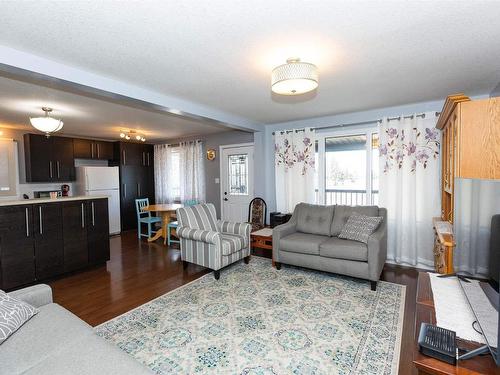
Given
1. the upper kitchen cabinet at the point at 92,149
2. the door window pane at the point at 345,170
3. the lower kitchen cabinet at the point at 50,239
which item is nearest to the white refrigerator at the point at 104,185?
the upper kitchen cabinet at the point at 92,149

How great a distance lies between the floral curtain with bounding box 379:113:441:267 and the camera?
12.0 feet

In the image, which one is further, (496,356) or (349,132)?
(349,132)

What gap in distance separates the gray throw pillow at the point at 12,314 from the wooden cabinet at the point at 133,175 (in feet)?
17.0

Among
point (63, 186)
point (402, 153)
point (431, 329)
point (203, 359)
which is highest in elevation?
point (402, 153)

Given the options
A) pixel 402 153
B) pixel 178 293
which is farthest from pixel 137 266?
pixel 402 153

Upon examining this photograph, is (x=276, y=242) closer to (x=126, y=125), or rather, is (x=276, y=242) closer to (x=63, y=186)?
(x=126, y=125)

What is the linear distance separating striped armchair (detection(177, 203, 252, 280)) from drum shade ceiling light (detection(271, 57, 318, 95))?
2031mm

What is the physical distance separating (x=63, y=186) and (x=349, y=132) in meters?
6.11

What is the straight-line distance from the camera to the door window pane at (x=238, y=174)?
568 cm

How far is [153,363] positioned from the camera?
1915mm

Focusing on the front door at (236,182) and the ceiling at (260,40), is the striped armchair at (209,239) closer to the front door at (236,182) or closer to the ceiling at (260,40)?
the front door at (236,182)

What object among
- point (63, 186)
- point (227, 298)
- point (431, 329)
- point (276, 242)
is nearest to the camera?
point (431, 329)

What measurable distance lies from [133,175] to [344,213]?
5.42 m

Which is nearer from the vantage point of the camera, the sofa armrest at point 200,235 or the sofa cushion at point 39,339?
the sofa cushion at point 39,339
